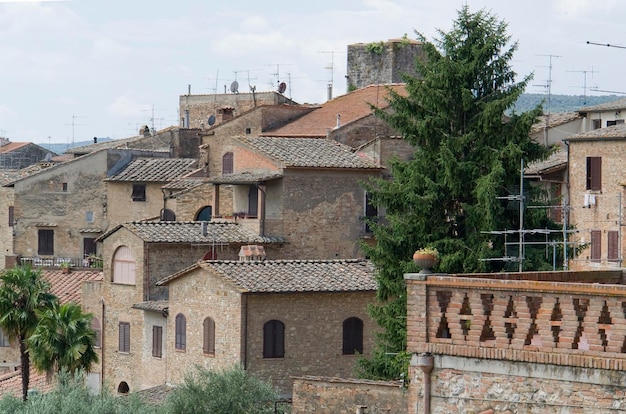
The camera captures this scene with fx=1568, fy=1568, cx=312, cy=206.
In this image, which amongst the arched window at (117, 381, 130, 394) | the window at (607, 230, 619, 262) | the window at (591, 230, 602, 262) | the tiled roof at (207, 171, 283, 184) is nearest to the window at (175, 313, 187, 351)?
the arched window at (117, 381, 130, 394)

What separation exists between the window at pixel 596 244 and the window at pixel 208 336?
8.86 metres

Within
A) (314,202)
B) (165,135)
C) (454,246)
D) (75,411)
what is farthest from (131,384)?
(165,135)

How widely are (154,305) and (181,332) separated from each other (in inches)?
98.9

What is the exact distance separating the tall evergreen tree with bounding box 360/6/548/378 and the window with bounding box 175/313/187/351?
4485 mm

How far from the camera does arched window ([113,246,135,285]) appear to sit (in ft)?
113

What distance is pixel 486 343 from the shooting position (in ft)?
38.2

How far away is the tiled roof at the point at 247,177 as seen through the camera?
3584 cm

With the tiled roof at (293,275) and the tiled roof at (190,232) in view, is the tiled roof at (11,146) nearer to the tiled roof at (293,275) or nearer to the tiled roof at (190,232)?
the tiled roof at (190,232)

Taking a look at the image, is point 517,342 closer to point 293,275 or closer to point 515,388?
point 515,388

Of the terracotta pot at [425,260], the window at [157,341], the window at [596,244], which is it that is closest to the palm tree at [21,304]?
the window at [157,341]

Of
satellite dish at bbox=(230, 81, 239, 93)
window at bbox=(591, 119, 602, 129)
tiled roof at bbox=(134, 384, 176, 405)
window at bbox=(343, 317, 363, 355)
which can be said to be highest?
satellite dish at bbox=(230, 81, 239, 93)

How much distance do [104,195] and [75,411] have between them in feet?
92.2

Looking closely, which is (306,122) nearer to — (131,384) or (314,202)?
(314,202)

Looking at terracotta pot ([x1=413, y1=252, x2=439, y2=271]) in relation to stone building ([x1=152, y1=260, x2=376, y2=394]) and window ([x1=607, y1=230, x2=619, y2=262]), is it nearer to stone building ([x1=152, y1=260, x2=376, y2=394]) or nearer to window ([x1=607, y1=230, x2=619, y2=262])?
stone building ([x1=152, y1=260, x2=376, y2=394])
